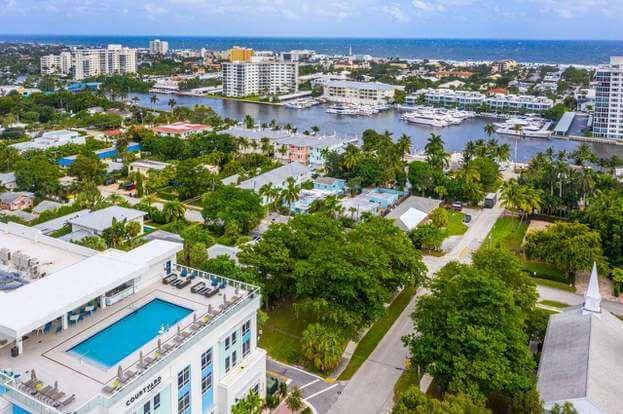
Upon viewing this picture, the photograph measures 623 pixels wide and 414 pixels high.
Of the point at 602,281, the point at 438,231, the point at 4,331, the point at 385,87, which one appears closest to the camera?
the point at 4,331

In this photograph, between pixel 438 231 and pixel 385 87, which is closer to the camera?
pixel 438 231

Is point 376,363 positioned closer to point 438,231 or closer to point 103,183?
point 438,231

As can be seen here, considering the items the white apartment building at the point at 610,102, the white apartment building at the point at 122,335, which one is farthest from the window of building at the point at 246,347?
the white apartment building at the point at 610,102

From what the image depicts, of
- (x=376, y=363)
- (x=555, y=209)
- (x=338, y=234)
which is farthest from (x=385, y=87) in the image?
(x=376, y=363)

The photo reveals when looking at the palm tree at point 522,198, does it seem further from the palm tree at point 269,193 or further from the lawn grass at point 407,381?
the lawn grass at point 407,381

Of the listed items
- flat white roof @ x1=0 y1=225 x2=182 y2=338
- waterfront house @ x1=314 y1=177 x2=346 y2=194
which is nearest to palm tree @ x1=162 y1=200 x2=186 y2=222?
waterfront house @ x1=314 y1=177 x2=346 y2=194
